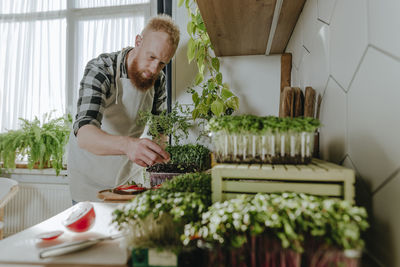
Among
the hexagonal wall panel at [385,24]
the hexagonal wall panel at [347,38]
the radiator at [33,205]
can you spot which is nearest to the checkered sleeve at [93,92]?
the hexagonal wall panel at [347,38]

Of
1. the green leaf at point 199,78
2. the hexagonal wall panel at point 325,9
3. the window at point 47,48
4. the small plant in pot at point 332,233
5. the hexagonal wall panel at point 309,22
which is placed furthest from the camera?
the window at point 47,48

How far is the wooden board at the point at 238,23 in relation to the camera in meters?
1.08

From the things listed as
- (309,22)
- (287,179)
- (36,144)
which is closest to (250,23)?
(309,22)

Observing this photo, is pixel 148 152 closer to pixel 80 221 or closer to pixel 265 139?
pixel 80 221

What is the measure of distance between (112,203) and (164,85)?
1092 millimetres

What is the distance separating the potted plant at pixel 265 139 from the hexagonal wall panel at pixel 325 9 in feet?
1.23

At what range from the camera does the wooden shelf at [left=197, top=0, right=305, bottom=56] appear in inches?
42.5

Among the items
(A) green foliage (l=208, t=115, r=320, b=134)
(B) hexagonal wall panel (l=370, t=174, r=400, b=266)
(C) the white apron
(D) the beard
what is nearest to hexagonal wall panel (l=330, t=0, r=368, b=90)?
(A) green foliage (l=208, t=115, r=320, b=134)

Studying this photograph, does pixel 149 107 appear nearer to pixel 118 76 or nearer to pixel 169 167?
pixel 118 76

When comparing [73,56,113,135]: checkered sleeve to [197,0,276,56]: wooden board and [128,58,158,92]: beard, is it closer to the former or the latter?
[128,58,158,92]: beard

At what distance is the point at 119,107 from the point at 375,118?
1.52m

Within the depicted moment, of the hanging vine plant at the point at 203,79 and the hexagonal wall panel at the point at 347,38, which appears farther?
the hanging vine plant at the point at 203,79

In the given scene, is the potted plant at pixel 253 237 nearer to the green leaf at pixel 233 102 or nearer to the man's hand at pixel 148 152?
the man's hand at pixel 148 152

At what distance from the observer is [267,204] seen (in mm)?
477
